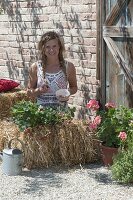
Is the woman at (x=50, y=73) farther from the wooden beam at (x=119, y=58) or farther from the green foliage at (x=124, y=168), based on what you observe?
the green foliage at (x=124, y=168)

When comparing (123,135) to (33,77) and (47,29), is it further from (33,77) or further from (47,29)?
(47,29)

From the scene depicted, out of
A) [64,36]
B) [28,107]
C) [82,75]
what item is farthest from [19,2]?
[28,107]

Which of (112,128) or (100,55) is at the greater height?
(100,55)

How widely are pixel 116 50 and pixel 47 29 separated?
5.18 ft

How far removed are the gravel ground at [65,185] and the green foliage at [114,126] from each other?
33 centimetres

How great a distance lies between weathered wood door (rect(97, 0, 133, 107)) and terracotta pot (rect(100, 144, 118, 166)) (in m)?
0.94

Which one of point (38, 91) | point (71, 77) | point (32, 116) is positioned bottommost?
point (32, 116)

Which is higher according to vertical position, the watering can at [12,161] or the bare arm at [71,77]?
the bare arm at [71,77]

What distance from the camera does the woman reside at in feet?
20.2

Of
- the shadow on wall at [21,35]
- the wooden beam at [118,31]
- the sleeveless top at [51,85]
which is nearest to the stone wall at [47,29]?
the shadow on wall at [21,35]

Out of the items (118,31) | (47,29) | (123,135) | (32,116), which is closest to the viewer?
(123,135)

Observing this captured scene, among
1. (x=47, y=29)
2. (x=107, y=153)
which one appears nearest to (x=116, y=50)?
(x=107, y=153)

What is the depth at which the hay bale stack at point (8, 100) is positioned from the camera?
302 inches

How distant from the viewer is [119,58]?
656cm
